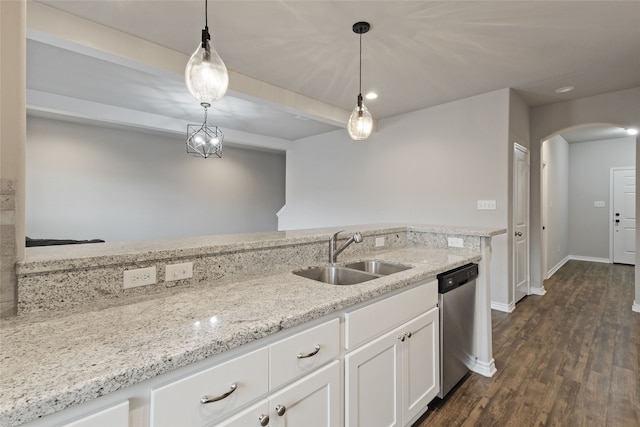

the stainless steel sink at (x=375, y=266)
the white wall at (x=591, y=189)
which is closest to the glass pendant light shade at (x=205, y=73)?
the stainless steel sink at (x=375, y=266)

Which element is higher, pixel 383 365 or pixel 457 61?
pixel 457 61

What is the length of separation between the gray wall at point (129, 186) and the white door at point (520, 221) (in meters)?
5.41

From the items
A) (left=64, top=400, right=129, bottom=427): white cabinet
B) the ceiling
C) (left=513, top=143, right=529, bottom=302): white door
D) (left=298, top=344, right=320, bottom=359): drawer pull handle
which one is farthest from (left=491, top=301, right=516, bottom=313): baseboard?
(left=64, top=400, right=129, bottom=427): white cabinet

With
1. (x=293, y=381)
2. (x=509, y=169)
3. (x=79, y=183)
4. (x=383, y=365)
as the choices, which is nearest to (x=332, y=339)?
(x=293, y=381)

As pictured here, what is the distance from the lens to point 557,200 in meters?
5.93

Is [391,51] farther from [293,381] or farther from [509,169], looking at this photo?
[293,381]

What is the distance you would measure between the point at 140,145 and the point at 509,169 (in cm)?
600

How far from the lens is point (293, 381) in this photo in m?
1.05

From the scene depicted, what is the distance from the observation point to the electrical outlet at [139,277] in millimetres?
1228

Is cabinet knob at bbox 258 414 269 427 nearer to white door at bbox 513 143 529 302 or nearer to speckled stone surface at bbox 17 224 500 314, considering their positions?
speckled stone surface at bbox 17 224 500 314

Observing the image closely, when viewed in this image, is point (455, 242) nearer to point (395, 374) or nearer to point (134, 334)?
point (395, 374)

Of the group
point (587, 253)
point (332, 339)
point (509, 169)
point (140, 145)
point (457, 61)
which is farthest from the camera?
point (587, 253)

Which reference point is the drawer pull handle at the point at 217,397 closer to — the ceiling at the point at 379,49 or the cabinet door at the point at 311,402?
the cabinet door at the point at 311,402

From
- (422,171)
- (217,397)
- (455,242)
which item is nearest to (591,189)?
(422,171)
